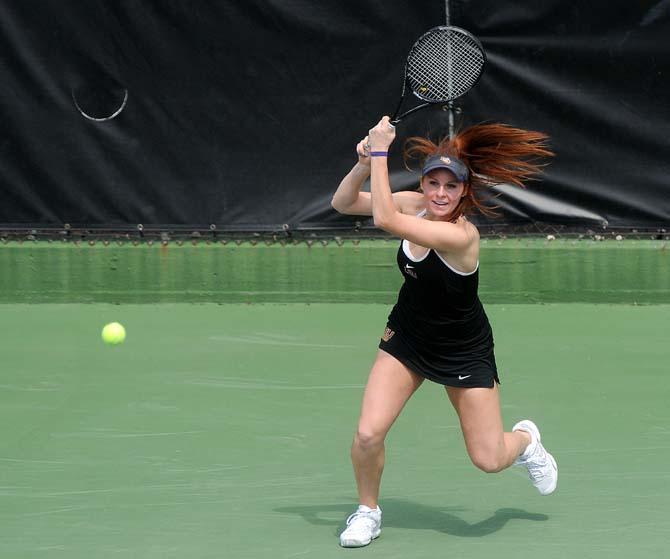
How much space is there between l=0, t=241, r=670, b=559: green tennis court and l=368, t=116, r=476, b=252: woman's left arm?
3.15ft

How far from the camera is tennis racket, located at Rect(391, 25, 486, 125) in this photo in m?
5.07

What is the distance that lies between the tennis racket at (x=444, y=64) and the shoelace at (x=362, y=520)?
180 centimetres

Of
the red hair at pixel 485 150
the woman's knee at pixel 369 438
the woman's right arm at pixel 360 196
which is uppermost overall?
the red hair at pixel 485 150

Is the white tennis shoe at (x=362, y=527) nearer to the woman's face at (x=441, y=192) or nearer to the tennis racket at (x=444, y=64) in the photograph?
the woman's face at (x=441, y=192)

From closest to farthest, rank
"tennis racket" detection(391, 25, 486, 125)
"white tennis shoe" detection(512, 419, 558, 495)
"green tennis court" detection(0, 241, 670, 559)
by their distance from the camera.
Answer: 1. "green tennis court" detection(0, 241, 670, 559)
2. "white tennis shoe" detection(512, 419, 558, 495)
3. "tennis racket" detection(391, 25, 486, 125)

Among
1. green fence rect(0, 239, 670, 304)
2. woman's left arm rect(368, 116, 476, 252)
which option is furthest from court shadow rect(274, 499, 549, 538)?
green fence rect(0, 239, 670, 304)

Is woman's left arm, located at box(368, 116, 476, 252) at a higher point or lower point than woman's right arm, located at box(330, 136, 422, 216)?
lower

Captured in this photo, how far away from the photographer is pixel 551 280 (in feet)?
25.0

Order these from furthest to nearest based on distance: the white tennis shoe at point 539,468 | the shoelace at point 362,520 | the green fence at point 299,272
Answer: the green fence at point 299,272 → the white tennis shoe at point 539,468 → the shoelace at point 362,520

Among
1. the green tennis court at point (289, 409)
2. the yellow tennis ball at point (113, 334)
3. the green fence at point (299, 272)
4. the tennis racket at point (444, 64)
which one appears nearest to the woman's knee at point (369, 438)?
the green tennis court at point (289, 409)

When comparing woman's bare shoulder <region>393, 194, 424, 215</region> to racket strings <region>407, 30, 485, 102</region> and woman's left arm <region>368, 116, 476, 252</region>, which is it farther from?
racket strings <region>407, 30, 485, 102</region>

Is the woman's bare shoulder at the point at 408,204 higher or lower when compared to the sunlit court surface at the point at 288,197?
lower

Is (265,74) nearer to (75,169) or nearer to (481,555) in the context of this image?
(75,169)

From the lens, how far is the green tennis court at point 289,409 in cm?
401
